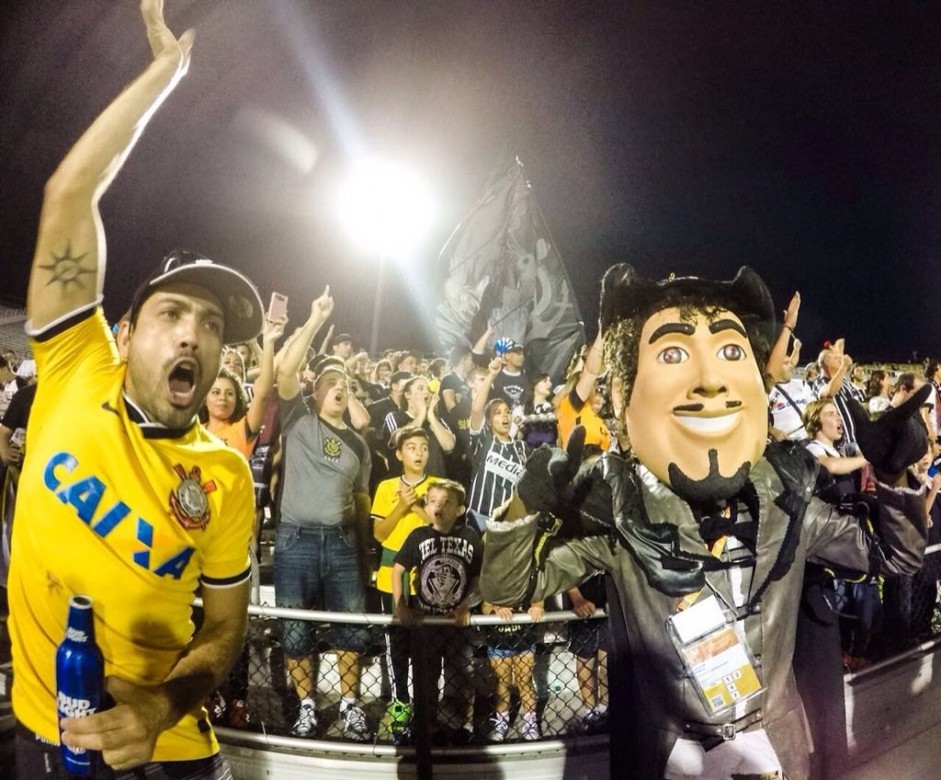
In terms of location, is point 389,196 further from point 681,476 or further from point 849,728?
point 849,728

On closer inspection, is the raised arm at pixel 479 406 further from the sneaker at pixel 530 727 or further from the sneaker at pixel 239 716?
the sneaker at pixel 239 716

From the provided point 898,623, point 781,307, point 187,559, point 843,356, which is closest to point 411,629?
point 187,559

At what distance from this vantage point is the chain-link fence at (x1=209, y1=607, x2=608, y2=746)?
2719mm

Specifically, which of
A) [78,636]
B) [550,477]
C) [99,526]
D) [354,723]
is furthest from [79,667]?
[354,723]

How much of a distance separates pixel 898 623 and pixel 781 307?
8.04 ft

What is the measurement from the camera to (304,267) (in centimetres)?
216

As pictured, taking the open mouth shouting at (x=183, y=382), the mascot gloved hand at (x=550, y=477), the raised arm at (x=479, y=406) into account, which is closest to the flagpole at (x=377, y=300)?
the raised arm at (x=479, y=406)

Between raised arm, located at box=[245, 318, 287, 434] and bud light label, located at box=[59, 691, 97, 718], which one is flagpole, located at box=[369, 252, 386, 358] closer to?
raised arm, located at box=[245, 318, 287, 434]

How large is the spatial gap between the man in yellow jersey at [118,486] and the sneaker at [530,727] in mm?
1492

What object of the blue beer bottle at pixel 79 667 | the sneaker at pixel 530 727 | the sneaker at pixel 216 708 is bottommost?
the sneaker at pixel 530 727

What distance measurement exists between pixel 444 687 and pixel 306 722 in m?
0.67

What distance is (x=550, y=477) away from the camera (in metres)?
1.84

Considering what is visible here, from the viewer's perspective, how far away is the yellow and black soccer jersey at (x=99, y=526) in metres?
1.57

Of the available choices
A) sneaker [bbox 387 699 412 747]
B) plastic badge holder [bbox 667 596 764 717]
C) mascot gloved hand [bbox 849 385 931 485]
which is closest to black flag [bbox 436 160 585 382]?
sneaker [bbox 387 699 412 747]
